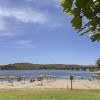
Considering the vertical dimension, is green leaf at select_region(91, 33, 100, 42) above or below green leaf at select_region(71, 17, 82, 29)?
below

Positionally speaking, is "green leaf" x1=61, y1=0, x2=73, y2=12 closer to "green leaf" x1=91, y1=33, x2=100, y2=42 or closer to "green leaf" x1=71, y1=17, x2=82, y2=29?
"green leaf" x1=71, y1=17, x2=82, y2=29

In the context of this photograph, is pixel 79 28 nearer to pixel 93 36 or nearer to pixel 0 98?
pixel 93 36

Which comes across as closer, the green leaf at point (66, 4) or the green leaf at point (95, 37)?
the green leaf at point (66, 4)

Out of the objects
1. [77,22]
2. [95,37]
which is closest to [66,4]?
[77,22]

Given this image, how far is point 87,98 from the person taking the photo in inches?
952

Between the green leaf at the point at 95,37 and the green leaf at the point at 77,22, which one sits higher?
the green leaf at the point at 77,22

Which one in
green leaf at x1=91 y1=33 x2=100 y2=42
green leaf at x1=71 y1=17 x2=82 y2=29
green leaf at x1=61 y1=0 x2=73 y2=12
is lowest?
green leaf at x1=91 y1=33 x2=100 y2=42

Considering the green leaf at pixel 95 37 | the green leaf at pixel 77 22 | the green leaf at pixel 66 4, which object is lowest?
the green leaf at pixel 95 37

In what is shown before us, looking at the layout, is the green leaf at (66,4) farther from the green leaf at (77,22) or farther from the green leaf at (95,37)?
the green leaf at (95,37)

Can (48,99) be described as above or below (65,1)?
below

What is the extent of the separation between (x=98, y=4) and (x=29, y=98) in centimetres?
2240

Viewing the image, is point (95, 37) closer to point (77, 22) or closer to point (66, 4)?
point (77, 22)

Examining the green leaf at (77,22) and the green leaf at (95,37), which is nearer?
the green leaf at (77,22)

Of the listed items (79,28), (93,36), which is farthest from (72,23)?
(93,36)
